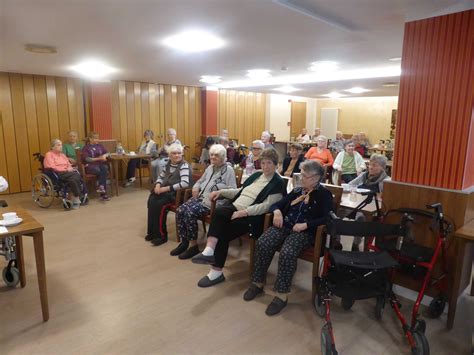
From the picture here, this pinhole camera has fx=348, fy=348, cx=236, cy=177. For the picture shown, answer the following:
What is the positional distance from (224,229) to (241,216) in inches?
7.4

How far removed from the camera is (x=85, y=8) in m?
2.78

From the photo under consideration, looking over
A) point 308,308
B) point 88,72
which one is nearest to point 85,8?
point 308,308

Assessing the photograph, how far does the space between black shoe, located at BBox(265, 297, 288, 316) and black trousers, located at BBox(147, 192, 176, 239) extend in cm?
175

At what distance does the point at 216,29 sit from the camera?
337 centimetres

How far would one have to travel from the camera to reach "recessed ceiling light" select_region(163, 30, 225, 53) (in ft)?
11.8

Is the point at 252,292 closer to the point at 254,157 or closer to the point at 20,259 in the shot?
the point at 20,259

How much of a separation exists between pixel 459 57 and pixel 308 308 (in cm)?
213

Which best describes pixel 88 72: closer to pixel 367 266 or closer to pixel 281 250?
pixel 281 250

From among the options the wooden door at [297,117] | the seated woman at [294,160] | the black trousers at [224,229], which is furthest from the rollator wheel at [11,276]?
the wooden door at [297,117]

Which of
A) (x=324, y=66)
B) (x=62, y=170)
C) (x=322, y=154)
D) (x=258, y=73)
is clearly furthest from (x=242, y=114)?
(x=62, y=170)

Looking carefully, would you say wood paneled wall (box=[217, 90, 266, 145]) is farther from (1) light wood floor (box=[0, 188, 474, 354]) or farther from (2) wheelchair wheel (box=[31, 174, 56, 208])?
(1) light wood floor (box=[0, 188, 474, 354])

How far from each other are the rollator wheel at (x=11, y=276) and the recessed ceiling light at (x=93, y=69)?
11.2 ft

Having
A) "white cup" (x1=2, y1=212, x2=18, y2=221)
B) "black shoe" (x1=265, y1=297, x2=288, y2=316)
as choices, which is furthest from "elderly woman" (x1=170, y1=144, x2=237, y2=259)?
"white cup" (x1=2, y1=212, x2=18, y2=221)

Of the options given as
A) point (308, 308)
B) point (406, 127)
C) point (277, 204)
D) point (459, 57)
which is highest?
point (459, 57)
